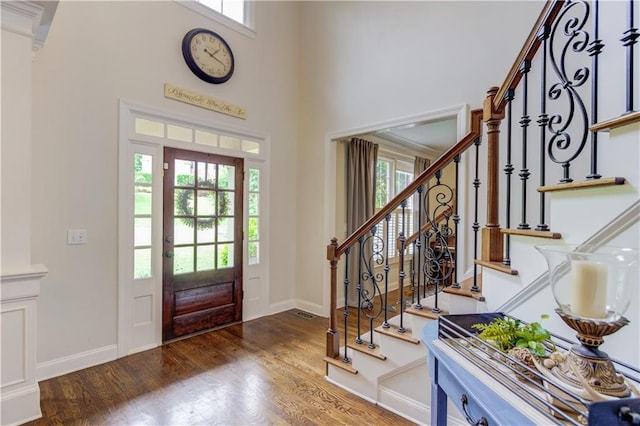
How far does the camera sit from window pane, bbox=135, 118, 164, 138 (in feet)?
9.67

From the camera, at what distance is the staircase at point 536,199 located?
3.32 ft

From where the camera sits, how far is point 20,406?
192 centimetres

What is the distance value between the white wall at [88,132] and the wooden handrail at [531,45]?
112 inches

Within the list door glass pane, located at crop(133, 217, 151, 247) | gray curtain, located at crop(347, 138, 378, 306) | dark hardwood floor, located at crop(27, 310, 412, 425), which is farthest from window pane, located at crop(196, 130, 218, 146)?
dark hardwood floor, located at crop(27, 310, 412, 425)

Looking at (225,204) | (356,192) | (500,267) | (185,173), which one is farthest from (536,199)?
(185,173)

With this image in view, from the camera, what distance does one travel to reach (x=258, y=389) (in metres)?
2.32

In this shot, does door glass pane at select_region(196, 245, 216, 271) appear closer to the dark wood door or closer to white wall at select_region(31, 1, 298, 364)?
the dark wood door

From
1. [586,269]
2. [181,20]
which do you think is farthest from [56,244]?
[586,269]

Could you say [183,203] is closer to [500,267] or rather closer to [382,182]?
[500,267]

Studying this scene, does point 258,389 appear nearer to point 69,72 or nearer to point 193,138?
point 193,138

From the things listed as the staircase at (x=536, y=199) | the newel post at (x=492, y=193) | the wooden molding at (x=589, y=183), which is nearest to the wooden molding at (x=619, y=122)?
the staircase at (x=536, y=199)

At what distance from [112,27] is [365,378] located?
360cm

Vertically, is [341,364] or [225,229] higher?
[225,229]

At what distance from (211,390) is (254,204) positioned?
213cm
